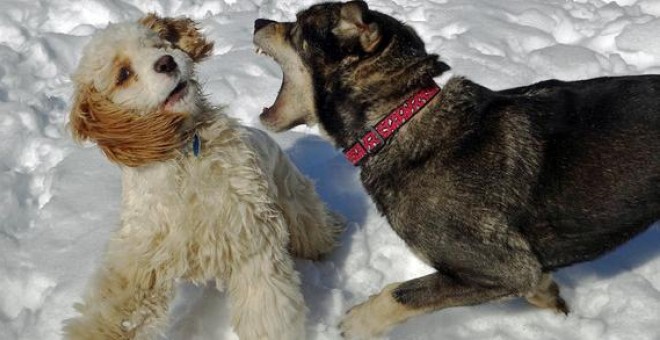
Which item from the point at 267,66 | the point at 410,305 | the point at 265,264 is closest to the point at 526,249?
the point at 410,305

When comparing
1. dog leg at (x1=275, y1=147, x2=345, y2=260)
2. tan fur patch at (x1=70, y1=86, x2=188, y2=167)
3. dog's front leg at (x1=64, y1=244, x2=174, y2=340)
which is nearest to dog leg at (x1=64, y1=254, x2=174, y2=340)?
dog's front leg at (x1=64, y1=244, x2=174, y2=340)

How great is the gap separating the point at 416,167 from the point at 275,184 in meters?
1.04

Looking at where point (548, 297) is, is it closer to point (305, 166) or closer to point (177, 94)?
point (305, 166)

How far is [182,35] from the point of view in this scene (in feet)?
13.8

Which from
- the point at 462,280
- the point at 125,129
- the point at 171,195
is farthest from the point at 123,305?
the point at 462,280

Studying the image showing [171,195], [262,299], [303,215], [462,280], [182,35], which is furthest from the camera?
[303,215]

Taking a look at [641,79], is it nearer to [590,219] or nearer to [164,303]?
[590,219]

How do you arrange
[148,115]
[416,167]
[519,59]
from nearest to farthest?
[148,115]
[416,167]
[519,59]

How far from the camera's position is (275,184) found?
451 centimetres

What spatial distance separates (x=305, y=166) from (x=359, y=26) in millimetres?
2328

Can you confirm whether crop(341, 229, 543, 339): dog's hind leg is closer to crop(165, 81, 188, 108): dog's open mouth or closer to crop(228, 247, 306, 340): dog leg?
crop(228, 247, 306, 340): dog leg

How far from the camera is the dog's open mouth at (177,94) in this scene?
3553 mm

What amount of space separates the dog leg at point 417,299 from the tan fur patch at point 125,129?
4.84 ft

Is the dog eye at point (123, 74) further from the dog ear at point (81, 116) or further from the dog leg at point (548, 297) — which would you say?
the dog leg at point (548, 297)
